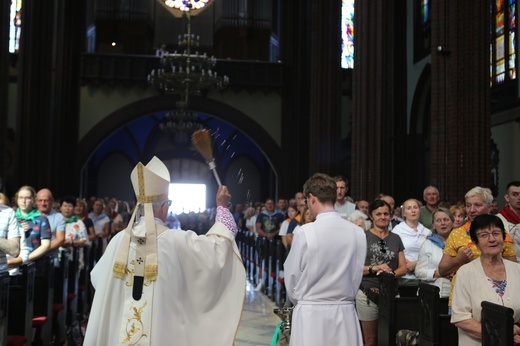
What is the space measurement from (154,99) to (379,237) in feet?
67.4

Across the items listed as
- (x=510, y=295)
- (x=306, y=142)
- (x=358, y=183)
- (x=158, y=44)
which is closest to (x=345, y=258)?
(x=510, y=295)

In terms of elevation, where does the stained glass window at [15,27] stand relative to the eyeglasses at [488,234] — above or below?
above

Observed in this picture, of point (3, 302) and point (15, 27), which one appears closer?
point (3, 302)

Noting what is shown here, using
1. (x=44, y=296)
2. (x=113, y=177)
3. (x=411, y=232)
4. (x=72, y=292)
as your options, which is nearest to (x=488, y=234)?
(x=411, y=232)

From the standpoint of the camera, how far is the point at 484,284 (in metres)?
4.43

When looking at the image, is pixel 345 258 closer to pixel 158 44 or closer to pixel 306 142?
pixel 306 142

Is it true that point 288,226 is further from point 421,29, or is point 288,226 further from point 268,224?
point 421,29

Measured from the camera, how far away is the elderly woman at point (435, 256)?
646cm

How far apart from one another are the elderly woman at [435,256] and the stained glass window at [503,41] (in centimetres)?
1318

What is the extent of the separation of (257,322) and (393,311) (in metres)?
4.50

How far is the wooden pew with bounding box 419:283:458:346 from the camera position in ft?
16.8

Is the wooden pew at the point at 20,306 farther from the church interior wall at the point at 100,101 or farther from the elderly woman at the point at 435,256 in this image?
the church interior wall at the point at 100,101

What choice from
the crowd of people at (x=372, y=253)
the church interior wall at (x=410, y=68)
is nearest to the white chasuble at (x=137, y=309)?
the crowd of people at (x=372, y=253)

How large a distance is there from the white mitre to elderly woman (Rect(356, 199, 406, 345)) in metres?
2.68
